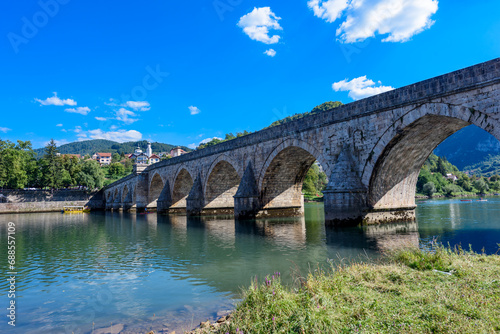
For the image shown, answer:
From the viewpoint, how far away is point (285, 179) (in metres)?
22.7

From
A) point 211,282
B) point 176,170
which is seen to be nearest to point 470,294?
point 211,282

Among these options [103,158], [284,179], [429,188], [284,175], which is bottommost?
[429,188]

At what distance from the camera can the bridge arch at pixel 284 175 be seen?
1978cm

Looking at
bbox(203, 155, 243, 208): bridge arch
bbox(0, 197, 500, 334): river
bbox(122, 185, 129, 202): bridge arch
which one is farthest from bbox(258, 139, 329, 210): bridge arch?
bbox(122, 185, 129, 202): bridge arch

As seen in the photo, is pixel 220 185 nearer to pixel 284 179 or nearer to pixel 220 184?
pixel 220 184

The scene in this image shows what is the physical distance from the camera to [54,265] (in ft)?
32.1

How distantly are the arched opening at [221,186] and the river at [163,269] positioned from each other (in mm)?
12034

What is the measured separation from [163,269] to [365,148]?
10.1 meters

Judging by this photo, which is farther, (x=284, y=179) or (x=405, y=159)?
(x=284, y=179)

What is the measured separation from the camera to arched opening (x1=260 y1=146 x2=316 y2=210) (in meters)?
20.6

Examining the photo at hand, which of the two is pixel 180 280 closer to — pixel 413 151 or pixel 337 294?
pixel 337 294

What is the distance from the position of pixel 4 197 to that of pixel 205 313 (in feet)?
199

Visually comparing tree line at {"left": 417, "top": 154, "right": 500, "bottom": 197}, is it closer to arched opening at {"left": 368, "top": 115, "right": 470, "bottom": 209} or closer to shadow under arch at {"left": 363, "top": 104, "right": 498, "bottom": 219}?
arched opening at {"left": 368, "top": 115, "right": 470, "bottom": 209}

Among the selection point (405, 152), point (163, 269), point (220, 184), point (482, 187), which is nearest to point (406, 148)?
point (405, 152)
